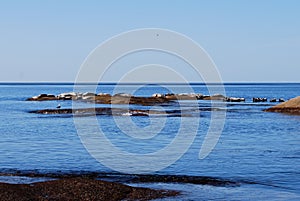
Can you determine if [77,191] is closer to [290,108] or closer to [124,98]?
[290,108]

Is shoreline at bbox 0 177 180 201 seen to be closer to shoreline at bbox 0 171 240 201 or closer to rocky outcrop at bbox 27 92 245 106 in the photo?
shoreline at bbox 0 171 240 201

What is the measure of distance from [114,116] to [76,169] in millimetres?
31686

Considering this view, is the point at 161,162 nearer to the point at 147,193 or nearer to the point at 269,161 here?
the point at 269,161

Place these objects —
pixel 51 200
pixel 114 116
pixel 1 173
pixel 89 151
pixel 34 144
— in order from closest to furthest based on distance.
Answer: pixel 51 200, pixel 1 173, pixel 89 151, pixel 34 144, pixel 114 116

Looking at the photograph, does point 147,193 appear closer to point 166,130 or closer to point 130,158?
point 130,158

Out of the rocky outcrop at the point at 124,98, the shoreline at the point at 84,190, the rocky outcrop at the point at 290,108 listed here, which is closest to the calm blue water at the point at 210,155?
the shoreline at the point at 84,190

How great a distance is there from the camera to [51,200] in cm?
1558

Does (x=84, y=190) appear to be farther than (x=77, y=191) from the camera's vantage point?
Yes

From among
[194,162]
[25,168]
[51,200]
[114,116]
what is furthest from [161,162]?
[114,116]

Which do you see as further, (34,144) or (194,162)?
(34,144)

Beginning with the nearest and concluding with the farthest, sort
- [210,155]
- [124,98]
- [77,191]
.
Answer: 1. [77,191]
2. [210,155]
3. [124,98]

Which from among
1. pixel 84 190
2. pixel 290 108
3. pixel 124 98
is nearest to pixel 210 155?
pixel 84 190

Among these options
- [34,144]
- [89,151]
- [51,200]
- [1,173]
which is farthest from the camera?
[34,144]

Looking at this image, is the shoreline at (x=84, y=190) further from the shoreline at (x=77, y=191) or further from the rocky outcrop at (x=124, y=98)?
the rocky outcrop at (x=124, y=98)
